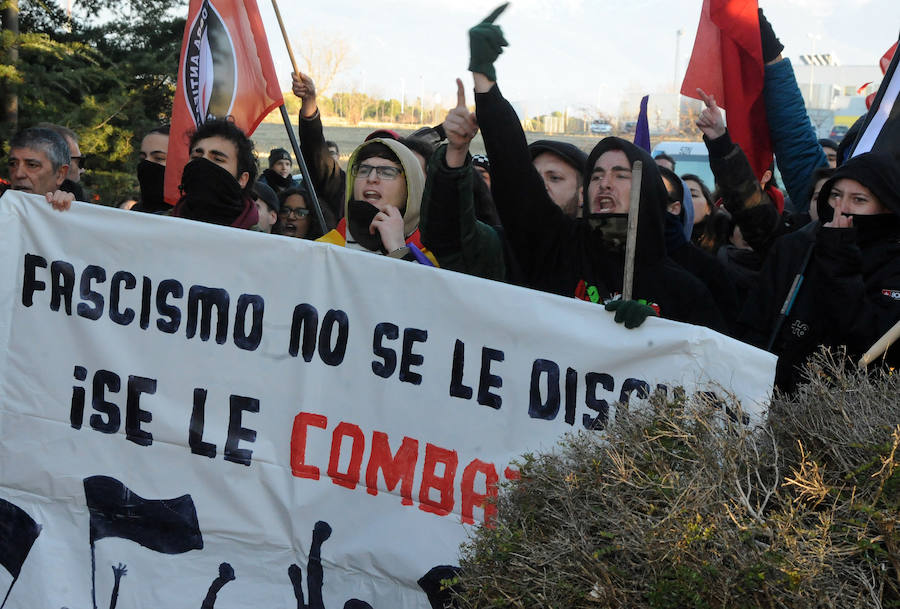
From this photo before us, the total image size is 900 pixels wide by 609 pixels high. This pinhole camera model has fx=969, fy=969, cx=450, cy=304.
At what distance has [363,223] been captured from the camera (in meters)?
3.76

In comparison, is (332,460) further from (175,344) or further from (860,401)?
(860,401)

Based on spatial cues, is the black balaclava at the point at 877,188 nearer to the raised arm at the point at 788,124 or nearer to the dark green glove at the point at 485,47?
the dark green glove at the point at 485,47

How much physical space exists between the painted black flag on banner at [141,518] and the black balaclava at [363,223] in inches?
45.3

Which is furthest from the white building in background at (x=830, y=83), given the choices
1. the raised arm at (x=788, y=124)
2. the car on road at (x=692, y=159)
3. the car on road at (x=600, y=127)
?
the raised arm at (x=788, y=124)

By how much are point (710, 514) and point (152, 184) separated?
443 cm

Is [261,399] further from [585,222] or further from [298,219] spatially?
[298,219]

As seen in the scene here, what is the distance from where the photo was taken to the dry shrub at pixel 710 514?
5.75 ft

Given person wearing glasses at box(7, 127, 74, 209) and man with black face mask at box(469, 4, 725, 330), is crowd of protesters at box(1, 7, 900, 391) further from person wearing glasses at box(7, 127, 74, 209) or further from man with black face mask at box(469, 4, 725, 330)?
person wearing glasses at box(7, 127, 74, 209)

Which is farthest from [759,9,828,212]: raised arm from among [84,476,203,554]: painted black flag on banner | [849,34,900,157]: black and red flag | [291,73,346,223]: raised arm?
[84,476,203,554]: painted black flag on banner

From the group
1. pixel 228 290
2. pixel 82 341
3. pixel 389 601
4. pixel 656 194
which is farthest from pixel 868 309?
pixel 82 341

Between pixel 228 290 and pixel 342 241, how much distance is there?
2.06 ft

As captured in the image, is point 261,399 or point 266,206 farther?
point 266,206

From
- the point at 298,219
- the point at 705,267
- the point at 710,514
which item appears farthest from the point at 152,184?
the point at 710,514

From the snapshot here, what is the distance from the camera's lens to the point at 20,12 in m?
11.8
